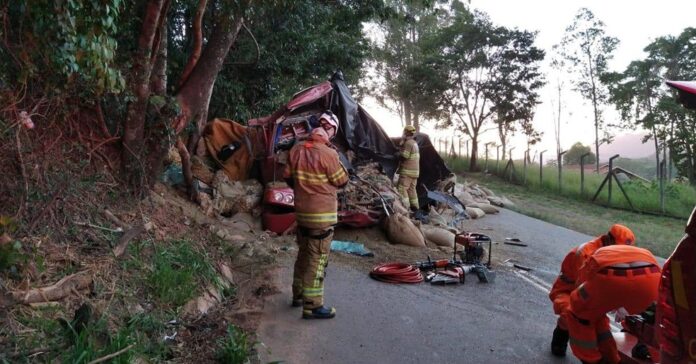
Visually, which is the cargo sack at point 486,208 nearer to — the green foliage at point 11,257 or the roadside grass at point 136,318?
the roadside grass at point 136,318

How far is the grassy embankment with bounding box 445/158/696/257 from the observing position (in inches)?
428

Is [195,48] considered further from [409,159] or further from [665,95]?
[665,95]

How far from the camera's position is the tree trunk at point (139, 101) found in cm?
562

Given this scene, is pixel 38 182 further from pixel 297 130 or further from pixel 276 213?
pixel 297 130

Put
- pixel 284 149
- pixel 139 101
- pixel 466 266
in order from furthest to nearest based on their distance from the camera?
pixel 284 149 < pixel 466 266 < pixel 139 101

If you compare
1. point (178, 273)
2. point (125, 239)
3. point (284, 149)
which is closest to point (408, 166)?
point (284, 149)

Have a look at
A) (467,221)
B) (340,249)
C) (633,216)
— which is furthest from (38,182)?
(633,216)

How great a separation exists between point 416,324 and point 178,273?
6.94 ft

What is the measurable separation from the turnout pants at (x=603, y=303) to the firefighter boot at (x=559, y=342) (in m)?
0.57

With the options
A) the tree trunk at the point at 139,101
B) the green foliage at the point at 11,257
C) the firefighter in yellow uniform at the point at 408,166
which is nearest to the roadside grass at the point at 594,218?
the firefighter in yellow uniform at the point at 408,166

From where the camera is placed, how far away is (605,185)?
644 inches

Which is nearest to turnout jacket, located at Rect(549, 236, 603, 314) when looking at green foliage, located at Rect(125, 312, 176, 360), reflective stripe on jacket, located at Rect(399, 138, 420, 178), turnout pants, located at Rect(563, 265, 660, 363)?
turnout pants, located at Rect(563, 265, 660, 363)

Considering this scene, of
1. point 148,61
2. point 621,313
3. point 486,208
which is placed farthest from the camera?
point 486,208

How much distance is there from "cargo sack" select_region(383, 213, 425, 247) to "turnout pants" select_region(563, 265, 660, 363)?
4271 millimetres
